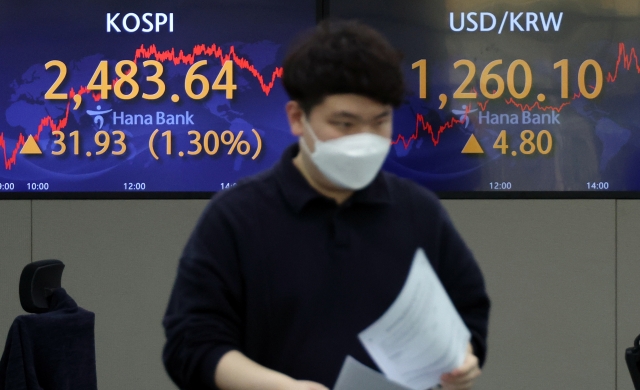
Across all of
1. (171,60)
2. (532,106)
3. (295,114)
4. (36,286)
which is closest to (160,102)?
(171,60)

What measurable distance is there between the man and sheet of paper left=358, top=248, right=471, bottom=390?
0.04 metres

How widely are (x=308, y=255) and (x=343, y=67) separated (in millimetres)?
283

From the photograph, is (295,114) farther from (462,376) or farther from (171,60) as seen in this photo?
(171,60)

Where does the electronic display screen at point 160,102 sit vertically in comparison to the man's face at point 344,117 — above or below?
above

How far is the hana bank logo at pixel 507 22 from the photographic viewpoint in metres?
4.04

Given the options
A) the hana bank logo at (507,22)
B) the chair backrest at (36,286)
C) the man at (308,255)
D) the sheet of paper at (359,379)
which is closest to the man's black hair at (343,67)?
the man at (308,255)

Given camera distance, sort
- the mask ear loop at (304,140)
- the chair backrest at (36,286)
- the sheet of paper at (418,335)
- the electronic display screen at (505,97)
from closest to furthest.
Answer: the sheet of paper at (418,335) → the mask ear loop at (304,140) → the chair backrest at (36,286) → the electronic display screen at (505,97)

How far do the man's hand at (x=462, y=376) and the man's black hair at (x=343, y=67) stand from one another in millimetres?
403

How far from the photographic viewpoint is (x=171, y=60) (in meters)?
4.03

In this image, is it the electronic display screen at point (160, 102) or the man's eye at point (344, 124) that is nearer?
the man's eye at point (344, 124)

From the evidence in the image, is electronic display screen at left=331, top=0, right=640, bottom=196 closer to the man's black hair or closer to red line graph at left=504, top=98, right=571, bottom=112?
red line graph at left=504, top=98, right=571, bottom=112

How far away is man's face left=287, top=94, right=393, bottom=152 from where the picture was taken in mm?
1301

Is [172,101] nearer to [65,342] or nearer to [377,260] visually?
[65,342]

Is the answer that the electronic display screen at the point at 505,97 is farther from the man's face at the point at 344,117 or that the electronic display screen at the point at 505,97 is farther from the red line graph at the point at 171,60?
the man's face at the point at 344,117
